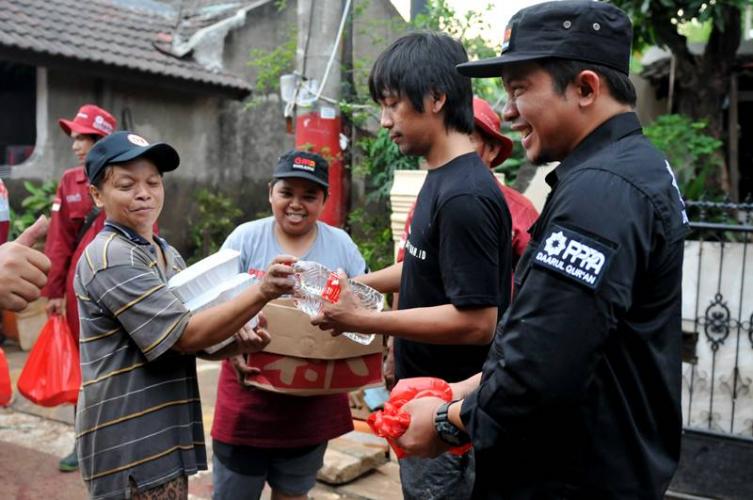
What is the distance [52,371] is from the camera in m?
4.07

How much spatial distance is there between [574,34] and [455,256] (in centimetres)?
78

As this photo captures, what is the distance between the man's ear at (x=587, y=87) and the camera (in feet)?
5.13

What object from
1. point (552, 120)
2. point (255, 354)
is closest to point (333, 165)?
point (255, 354)

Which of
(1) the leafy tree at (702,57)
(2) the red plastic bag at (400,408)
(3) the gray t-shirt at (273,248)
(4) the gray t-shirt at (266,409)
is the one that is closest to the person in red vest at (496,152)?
(3) the gray t-shirt at (273,248)

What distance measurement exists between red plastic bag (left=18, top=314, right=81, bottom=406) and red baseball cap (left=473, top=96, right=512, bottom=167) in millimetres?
2595

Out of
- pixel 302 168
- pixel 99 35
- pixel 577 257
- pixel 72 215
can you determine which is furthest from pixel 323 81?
pixel 99 35

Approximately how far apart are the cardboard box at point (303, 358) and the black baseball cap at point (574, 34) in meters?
1.34

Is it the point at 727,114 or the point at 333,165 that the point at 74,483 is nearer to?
the point at 333,165

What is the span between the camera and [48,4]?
906 cm

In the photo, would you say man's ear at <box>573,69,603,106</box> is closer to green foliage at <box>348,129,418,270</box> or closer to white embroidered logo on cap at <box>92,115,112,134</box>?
white embroidered logo on cap at <box>92,115,112,134</box>

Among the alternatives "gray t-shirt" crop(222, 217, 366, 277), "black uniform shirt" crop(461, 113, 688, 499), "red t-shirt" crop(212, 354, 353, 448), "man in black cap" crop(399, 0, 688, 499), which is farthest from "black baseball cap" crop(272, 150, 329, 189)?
"black uniform shirt" crop(461, 113, 688, 499)

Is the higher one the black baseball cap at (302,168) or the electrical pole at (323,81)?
the electrical pole at (323,81)

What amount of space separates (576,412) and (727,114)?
759 cm

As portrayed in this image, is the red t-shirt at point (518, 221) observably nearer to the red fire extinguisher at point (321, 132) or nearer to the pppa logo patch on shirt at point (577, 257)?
the pppa logo patch on shirt at point (577, 257)
